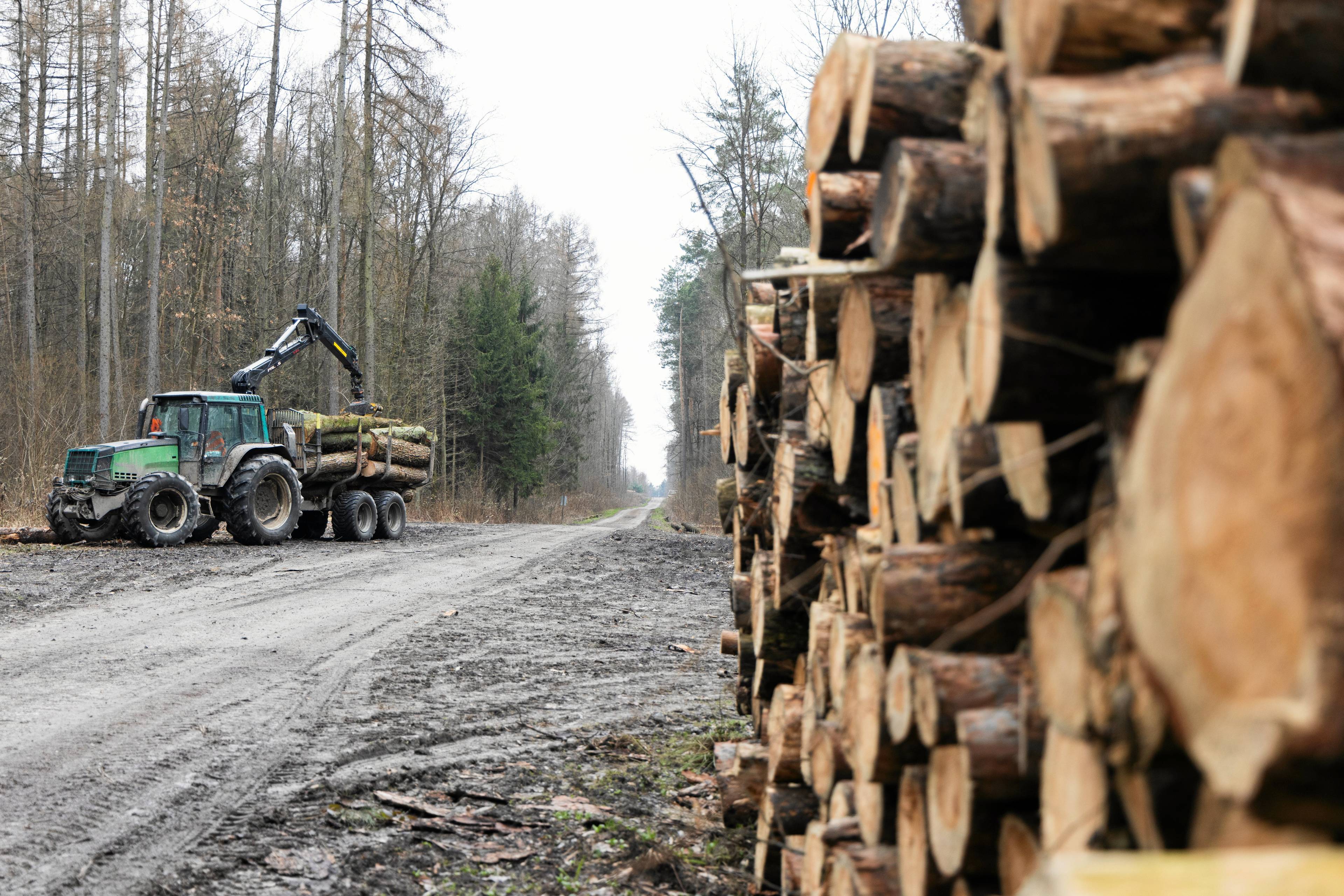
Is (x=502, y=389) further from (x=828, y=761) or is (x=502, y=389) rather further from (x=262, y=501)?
(x=828, y=761)

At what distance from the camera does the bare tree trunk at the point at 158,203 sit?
23922mm

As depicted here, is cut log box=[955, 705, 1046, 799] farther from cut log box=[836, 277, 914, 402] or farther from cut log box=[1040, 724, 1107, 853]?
cut log box=[836, 277, 914, 402]

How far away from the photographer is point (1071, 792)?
1.60m

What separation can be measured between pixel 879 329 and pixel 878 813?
129 cm

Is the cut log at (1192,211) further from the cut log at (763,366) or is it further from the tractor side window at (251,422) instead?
the tractor side window at (251,422)

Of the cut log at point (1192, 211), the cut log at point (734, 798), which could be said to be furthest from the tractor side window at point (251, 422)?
the cut log at point (1192, 211)

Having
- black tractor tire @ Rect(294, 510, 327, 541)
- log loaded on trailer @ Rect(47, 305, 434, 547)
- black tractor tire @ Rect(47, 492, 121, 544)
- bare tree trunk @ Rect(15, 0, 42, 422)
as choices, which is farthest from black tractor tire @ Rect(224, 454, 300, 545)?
bare tree trunk @ Rect(15, 0, 42, 422)

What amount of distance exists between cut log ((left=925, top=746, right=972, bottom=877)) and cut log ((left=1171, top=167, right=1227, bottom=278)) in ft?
3.45

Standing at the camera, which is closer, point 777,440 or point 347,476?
point 777,440

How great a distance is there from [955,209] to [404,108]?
87.8ft

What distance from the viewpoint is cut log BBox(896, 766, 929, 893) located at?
2.24 meters

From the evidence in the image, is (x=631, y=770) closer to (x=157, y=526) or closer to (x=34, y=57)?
(x=157, y=526)

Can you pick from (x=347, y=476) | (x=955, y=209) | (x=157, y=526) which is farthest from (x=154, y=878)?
(x=347, y=476)

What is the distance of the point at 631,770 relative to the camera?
523cm
